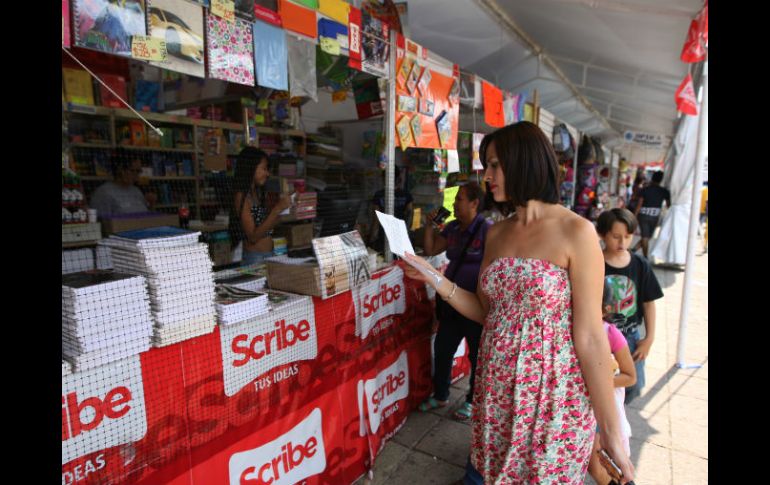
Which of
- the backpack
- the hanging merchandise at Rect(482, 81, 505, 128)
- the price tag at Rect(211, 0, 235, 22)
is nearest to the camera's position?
the price tag at Rect(211, 0, 235, 22)

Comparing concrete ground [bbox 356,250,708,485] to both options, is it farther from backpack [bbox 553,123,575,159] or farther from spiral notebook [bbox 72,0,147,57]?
backpack [bbox 553,123,575,159]

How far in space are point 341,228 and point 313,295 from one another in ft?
3.33

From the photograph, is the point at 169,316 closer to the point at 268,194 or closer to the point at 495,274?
the point at 495,274

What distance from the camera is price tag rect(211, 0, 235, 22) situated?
1816mm

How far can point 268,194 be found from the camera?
3.16 metres

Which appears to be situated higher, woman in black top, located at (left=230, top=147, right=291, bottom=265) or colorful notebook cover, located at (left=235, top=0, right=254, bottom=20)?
colorful notebook cover, located at (left=235, top=0, right=254, bottom=20)

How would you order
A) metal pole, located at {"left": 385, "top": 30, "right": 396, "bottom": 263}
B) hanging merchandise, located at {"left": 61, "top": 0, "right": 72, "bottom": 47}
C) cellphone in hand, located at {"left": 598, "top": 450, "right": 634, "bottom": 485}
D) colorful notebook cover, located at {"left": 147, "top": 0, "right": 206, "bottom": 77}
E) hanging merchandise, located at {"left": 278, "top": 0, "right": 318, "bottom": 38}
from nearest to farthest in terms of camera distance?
hanging merchandise, located at {"left": 61, "top": 0, "right": 72, "bottom": 47} → cellphone in hand, located at {"left": 598, "top": 450, "right": 634, "bottom": 485} → colorful notebook cover, located at {"left": 147, "top": 0, "right": 206, "bottom": 77} → hanging merchandise, located at {"left": 278, "top": 0, "right": 318, "bottom": 38} → metal pole, located at {"left": 385, "top": 30, "right": 396, "bottom": 263}

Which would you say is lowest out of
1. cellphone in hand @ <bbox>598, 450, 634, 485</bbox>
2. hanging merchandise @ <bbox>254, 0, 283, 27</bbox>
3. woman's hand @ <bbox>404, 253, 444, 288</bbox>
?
cellphone in hand @ <bbox>598, 450, 634, 485</bbox>

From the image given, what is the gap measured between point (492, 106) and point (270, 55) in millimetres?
2875

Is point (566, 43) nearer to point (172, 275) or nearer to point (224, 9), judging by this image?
point (224, 9)

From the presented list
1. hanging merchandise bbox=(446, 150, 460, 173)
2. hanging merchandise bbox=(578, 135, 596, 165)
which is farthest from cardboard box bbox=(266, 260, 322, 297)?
hanging merchandise bbox=(578, 135, 596, 165)

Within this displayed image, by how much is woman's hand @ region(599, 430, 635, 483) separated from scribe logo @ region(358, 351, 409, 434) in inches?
53.7
